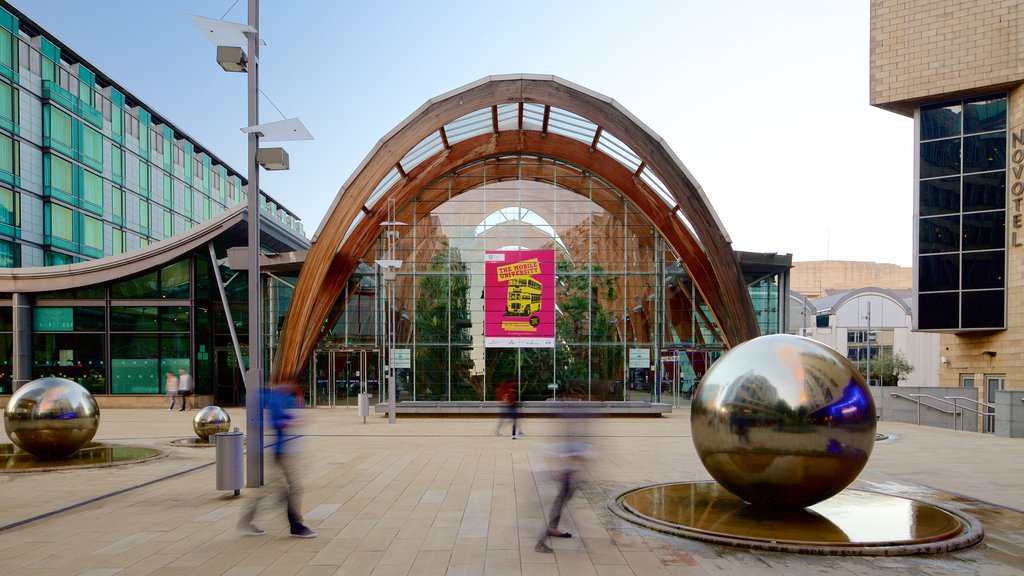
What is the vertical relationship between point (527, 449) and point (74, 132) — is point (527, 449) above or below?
below

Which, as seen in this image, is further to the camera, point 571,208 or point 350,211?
point 571,208

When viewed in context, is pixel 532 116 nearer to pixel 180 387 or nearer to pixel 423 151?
pixel 423 151

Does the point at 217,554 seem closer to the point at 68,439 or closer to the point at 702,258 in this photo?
the point at 68,439

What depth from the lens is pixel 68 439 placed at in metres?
13.6

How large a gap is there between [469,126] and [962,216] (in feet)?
74.1

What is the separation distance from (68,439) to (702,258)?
2594 centimetres

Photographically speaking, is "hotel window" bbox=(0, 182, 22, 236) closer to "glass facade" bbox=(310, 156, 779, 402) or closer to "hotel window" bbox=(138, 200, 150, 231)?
"hotel window" bbox=(138, 200, 150, 231)

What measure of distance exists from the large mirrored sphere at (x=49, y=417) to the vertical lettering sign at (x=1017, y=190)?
34303 millimetres

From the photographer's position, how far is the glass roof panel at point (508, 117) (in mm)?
31562

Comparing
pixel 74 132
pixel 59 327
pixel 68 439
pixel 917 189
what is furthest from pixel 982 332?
pixel 74 132

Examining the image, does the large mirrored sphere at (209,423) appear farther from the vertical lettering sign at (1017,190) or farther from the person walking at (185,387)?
the vertical lettering sign at (1017,190)

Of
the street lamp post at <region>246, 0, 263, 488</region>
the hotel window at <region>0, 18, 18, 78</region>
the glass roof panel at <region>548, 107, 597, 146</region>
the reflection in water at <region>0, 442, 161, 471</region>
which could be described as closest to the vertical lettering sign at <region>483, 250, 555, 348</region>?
the glass roof panel at <region>548, 107, 597, 146</region>

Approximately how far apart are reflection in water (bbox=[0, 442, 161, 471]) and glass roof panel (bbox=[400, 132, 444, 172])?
18073mm

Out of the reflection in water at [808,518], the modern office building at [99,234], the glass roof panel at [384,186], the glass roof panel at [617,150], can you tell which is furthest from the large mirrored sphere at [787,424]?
the modern office building at [99,234]
